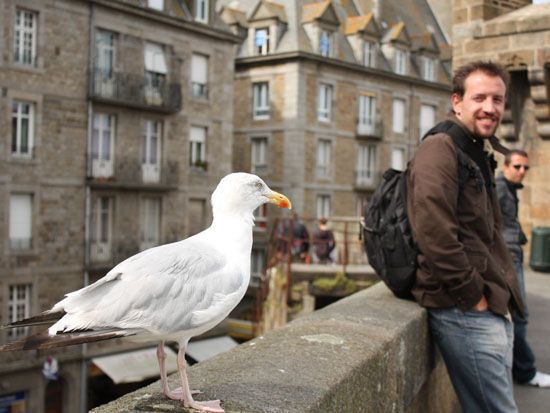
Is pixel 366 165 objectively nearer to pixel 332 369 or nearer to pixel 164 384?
pixel 332 369

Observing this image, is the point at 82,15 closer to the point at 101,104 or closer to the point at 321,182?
the point at 101,104

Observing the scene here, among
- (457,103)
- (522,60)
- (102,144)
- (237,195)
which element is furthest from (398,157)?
(237,195)

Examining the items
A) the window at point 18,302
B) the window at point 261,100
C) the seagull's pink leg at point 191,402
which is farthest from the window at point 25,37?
the seagull's pink leg at point 191,402

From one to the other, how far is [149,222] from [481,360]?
21.0 meters

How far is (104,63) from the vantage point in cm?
2158

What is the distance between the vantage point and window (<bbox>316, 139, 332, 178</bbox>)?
30.5 m

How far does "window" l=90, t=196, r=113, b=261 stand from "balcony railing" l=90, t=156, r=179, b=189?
751mm

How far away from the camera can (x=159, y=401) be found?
6.56ft

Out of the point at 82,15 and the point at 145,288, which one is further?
the point at 82,15

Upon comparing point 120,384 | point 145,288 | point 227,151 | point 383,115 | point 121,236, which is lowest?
point 120,384

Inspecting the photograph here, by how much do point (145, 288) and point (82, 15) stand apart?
2041 centimetres

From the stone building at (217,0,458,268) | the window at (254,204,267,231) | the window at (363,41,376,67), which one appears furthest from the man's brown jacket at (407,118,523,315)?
the window at (363,41,376,67)

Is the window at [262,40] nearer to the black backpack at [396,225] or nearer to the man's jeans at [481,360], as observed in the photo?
the black backpack at [396,225]

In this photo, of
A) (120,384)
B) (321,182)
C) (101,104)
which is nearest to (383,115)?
(321,182)
